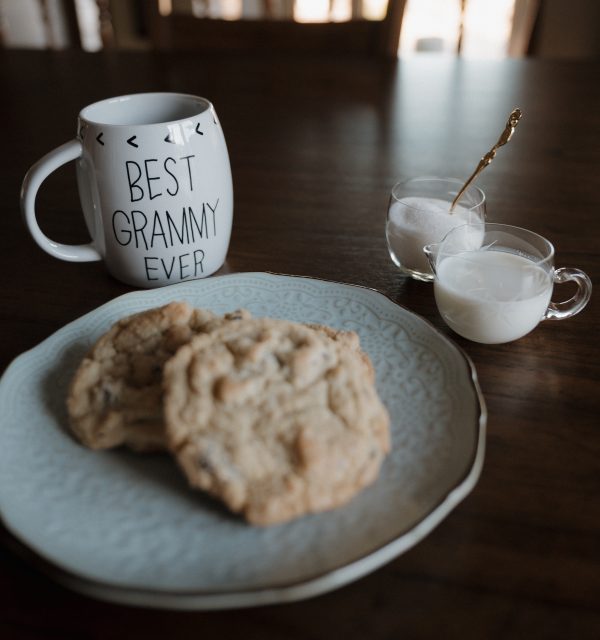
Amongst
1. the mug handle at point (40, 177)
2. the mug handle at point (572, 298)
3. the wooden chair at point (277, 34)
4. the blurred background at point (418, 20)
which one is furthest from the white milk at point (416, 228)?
the blurred background at point (418, 20)

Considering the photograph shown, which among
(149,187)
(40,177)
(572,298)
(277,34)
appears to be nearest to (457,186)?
(572,298)

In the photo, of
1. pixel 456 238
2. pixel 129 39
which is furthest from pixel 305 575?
pixel 129 39

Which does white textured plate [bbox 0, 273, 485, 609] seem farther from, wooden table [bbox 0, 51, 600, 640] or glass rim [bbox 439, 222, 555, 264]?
glass rim [bbox 439, 222, 555, 264]

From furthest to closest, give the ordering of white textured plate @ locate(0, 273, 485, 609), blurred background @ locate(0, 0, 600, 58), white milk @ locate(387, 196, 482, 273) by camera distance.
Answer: blurred background @ locate(0, 0, 600, 58) → white milk @ locate(387, 196, 482, 273) → white textured plate @ locate(0, 273, 485, 609)

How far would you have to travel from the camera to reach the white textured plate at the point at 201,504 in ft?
1.33

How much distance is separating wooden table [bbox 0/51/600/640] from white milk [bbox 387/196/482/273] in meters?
0.03

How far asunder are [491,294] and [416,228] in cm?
15

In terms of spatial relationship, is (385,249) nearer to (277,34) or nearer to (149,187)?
(149,187)

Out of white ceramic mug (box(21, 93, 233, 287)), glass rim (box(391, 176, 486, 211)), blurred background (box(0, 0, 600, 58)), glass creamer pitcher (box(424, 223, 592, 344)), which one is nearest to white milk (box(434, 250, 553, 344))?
glass creamer pitcher (box(424, 223, 592, 344))

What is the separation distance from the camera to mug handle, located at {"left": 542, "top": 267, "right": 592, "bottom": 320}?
2.34 feet

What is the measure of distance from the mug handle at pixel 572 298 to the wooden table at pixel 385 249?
15mm

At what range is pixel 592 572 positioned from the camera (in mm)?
438

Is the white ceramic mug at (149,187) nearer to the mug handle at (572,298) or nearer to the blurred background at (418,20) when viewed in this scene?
the mug handle at (572,298)

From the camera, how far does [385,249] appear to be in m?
0.89
